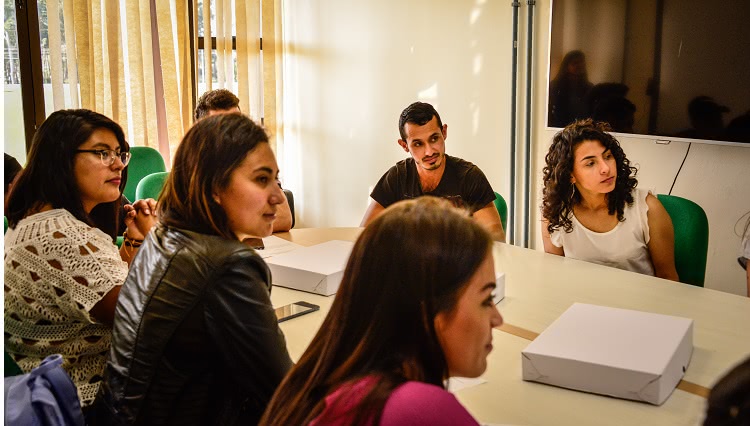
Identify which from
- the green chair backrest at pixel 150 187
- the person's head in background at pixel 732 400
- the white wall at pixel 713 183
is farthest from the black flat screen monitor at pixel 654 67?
the person's head in background at pixel 732 400

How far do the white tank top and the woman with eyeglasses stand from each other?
64.2 inches

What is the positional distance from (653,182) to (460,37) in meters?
1.44

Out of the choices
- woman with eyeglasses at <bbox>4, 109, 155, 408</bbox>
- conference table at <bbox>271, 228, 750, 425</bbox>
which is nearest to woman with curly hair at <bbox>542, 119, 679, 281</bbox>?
conference table at <bbox>271, 228, 750, 425</bbox>

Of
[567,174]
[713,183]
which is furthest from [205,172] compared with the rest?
[713,183]

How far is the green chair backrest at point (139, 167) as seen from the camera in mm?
4219

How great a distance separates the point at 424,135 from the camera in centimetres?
316

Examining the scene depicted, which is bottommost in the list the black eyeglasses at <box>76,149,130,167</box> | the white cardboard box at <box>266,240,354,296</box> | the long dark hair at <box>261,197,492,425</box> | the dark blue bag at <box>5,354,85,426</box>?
the white cardboard box at <box>266,240,354,296</box>

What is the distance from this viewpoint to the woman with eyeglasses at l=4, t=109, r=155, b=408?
181cm

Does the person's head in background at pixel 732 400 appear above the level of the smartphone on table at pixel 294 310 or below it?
above

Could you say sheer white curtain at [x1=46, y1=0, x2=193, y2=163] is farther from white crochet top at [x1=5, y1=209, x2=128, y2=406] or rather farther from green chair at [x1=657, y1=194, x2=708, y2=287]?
green chair at [x1=657, y1=194, x2=708, y2=287]

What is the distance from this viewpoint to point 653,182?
3.72 m

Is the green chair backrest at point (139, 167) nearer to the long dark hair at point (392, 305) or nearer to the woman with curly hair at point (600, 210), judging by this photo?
the woman with curly hair at point (600, 210)

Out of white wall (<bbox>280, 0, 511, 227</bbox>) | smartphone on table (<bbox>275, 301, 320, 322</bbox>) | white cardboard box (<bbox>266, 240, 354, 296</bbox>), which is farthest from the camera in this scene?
white wall (<bbox>280, 0, 511, 227</bbox>)

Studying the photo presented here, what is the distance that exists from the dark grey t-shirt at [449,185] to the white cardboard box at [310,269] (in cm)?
67
